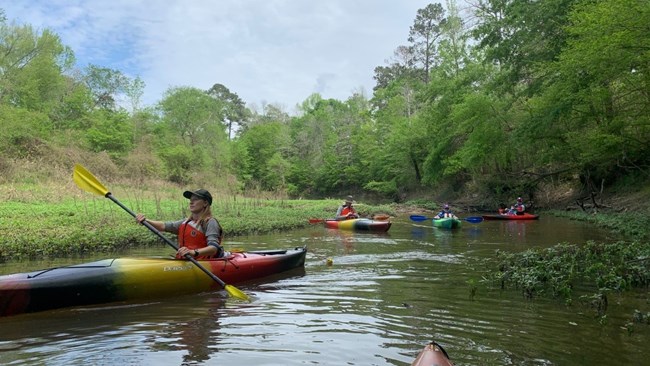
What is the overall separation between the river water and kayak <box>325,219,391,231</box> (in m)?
6.84

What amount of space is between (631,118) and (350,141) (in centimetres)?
3442

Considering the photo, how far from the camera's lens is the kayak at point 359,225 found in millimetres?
14500

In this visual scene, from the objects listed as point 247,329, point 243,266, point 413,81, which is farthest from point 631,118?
point 413,81

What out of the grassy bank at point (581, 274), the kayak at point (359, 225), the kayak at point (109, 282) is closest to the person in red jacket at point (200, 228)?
the kayak at point (109, 282)

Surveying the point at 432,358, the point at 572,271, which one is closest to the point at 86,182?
the point at 432,358

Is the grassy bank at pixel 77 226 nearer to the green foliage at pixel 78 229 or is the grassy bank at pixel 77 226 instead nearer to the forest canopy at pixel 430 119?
the green foliage at pixel 78 229

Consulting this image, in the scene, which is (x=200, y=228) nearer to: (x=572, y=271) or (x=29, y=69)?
(x=572, y=271)

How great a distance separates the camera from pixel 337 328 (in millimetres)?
4645

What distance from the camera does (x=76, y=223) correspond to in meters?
10.3

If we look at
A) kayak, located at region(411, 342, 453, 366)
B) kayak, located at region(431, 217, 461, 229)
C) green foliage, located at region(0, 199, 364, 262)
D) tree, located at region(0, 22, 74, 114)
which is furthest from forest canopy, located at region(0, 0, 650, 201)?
kayak, located at region(411, 342, 453, 366)

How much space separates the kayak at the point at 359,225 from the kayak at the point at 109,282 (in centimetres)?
805

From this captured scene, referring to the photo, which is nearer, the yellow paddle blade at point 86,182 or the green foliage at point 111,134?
the yellow paddle blade at point 86,182

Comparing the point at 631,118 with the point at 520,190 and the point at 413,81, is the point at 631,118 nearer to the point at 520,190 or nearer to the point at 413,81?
the point at 520,190

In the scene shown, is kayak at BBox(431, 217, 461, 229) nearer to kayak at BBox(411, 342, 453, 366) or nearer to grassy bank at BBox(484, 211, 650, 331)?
grassy bank at BBox(484, 211, 650, 331)
